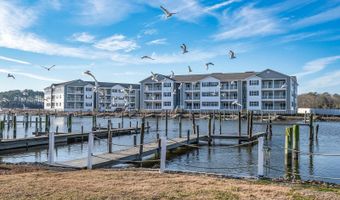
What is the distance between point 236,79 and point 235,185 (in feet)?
288

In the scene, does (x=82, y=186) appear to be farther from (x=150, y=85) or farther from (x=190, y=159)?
(x=150, y=85)

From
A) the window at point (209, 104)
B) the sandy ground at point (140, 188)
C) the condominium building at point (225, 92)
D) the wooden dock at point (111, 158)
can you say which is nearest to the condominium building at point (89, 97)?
the condominium building at point (225, 92)

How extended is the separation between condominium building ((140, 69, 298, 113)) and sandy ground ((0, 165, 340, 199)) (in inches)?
2846

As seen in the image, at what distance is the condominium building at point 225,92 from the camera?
92.4 metres

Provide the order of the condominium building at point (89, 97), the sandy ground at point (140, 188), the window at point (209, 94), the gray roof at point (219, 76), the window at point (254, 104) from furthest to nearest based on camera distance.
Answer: the condominium building at point (89, 97)
the window at point (209, 94)
the gray roof at point (219, 76)
the window at point (254, 104)
the sandy ground at point (140, 188)

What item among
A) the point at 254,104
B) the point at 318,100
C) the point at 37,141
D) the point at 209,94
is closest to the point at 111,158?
the point at 37,141

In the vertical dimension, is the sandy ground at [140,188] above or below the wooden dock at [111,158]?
above

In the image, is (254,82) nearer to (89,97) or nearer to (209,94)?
(209,94)

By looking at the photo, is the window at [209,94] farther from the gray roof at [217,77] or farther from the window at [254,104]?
the window at [254,104]

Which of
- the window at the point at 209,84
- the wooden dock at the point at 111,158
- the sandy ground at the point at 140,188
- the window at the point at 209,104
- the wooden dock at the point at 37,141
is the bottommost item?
the wooden dock at the point at 37,141

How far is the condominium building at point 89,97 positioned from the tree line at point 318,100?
6495 cm

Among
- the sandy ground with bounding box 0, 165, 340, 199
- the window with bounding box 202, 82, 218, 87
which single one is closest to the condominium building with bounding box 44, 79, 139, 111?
the window with bounding box 202, 82, 218, 87

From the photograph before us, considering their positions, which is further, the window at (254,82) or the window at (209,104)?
the window at (209,104)

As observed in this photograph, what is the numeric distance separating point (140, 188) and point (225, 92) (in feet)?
Answer: 295
